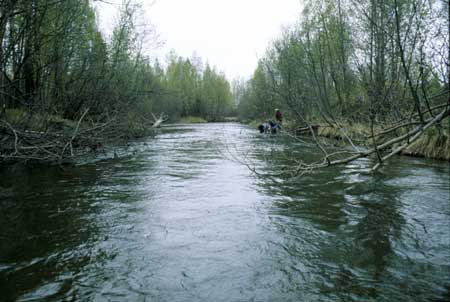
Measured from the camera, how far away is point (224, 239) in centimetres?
431

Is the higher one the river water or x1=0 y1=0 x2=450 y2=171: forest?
x1=0 y1=0 x2=450 y2=171: forest

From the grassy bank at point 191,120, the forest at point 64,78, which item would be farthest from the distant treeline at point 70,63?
the grassy bank at point 191,120

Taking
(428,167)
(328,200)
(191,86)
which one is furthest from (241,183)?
(191,86)

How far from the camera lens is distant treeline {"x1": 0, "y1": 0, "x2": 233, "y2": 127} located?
8.52m

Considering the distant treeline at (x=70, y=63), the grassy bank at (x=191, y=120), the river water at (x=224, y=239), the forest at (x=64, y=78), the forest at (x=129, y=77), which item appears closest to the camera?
the river water at (x=224, y=239)

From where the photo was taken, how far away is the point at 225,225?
4832 mm

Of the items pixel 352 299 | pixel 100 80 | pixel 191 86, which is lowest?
pixel 352 299

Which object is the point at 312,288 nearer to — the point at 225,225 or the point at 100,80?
the point at 225,225

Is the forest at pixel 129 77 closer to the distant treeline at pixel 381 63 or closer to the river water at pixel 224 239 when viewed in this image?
the distant treeline at pixel 381 63

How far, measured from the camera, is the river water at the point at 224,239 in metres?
3.12

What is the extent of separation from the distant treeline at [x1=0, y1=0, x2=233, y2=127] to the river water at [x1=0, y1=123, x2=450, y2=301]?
3431mm

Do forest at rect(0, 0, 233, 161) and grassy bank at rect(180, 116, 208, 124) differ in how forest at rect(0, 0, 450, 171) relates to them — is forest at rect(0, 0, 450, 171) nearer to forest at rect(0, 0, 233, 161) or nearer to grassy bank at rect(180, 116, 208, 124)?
forest at rect(0, 0, 233, 161)

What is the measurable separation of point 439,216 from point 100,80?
13851 mm

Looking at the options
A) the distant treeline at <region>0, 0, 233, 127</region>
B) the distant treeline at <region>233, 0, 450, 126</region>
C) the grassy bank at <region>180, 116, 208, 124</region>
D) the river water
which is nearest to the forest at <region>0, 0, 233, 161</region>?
the distant treeline at <region>0, 0, 233, 127</region>
